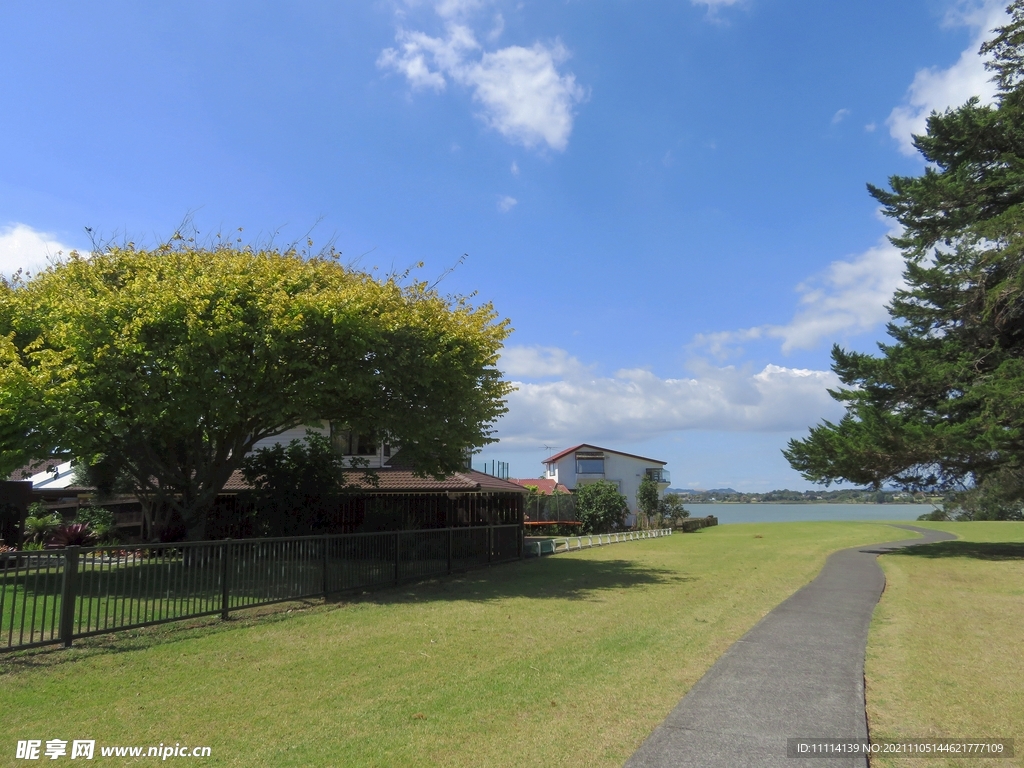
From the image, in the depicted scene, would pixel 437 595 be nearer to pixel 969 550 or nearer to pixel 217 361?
pixel 217 361

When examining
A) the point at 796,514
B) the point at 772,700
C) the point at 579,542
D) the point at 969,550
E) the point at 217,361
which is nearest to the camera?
the point at 772,700

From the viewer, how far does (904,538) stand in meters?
35.8

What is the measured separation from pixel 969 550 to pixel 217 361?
2724cm

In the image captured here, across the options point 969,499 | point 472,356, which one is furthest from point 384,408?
point 969,499

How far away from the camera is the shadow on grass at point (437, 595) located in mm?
8648

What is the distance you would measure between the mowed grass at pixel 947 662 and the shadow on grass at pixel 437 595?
17.5 ft

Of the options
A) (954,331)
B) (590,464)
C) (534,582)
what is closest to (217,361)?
(534,582)

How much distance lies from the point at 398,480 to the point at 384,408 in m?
10.6

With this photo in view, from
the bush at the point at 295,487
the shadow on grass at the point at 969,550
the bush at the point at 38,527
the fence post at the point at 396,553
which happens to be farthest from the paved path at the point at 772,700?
the bush at the point at 38,527

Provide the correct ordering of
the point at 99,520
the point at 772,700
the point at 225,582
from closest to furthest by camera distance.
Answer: the point at 772,700, the point at 225,582, the point at 99,520

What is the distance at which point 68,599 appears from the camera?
344 inches

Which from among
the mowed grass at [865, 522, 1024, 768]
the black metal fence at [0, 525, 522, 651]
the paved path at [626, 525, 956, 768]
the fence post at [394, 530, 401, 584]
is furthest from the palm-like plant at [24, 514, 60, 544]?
the mowed grass at [865, 522, 1024, 768]

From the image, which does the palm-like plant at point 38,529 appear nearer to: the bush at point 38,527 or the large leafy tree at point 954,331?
the bush at point 38,527

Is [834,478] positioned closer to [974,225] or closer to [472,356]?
[974,225]
